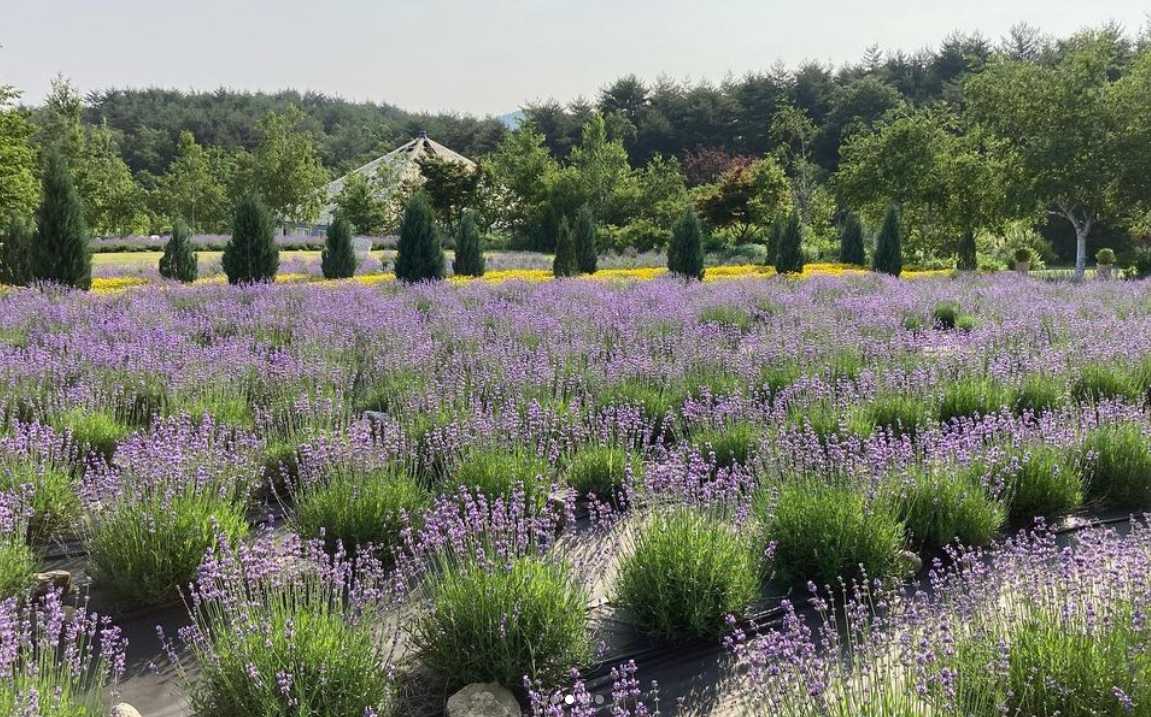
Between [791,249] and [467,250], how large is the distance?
292 inches

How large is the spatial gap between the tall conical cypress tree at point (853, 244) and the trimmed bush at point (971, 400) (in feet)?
61.6

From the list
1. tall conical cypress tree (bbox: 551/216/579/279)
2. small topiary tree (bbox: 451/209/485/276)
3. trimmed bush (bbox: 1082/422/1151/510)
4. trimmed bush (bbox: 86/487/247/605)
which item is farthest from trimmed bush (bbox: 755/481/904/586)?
small topiary tree (bbox: 451/209/485/276)

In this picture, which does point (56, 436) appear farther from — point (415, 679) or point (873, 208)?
point (873, 208)

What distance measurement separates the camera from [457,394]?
613cm

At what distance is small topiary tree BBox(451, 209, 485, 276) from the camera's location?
729 inches

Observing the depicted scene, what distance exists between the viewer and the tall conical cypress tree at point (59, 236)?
13.4 meters

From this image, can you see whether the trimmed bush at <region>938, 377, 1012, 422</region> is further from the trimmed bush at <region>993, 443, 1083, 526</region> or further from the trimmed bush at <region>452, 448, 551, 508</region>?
the trimmed bush at <region>452, 448, 551, 508</region>

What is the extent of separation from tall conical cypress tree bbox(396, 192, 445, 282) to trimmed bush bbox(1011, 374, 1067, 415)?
1064 cm

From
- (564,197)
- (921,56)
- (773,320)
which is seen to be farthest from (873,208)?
(921,56)

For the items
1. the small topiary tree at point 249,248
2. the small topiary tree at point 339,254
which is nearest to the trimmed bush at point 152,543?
the small topiary tree at point 249,248

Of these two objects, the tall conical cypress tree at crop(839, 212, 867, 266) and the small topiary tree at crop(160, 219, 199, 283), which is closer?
the small topiary tree at crop(160, 219, 199, 283)

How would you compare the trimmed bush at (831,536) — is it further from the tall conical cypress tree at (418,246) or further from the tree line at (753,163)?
the tree line at (753,163)

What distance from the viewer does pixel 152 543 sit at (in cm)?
366

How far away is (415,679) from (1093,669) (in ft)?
7.48
